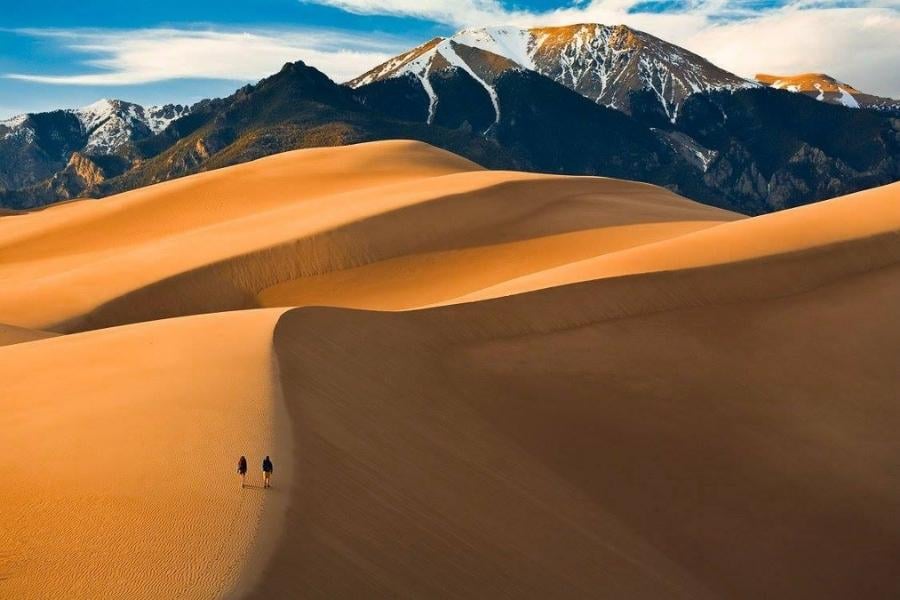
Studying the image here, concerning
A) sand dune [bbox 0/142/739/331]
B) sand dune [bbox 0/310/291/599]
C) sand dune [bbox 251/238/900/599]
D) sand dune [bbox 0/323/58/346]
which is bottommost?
sand dune [bbox 0/142/739/331]

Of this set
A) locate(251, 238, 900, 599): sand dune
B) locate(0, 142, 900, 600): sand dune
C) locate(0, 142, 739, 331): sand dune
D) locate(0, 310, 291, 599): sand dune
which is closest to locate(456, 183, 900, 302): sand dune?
locate(0, 142, 900, 600): sand dune

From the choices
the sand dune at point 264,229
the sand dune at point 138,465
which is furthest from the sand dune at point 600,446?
the sand dune at point 264,229

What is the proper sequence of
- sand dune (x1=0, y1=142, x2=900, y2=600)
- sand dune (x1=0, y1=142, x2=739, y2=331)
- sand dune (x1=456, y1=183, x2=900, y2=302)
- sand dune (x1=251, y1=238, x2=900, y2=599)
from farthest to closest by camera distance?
1. sand dune (x1=0, y1=142, x2=739, y2=331)
2. sand dune (x1=456, y1=183, x2=900, y2=302)
3. sand dune (x1=251, y1=238, x2=900, y2=599)
4. sand dune (x1=0, y1=142, x2=900, y2=600)

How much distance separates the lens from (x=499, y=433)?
20.7 m

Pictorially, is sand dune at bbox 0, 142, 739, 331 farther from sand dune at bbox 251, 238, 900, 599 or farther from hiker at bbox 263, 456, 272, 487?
hiker at bbox 263, 456, 272, 487

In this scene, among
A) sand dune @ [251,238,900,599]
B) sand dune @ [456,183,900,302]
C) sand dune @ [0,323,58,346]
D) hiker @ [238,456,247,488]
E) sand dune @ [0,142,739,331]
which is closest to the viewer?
hiker @ [238,456,247,488]

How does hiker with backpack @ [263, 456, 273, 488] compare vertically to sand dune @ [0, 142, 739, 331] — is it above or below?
above

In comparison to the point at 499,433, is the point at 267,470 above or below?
above

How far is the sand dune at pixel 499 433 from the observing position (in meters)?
13.2

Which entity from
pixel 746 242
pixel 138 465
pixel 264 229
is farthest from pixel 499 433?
pixel 264 229

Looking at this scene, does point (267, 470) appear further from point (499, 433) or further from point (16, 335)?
point (16, 335)

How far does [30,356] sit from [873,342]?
21.0 m

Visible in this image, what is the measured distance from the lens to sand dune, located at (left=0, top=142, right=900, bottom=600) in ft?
43.3

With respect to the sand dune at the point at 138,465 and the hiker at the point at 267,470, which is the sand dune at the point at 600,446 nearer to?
the hiker at the point at 267,470
